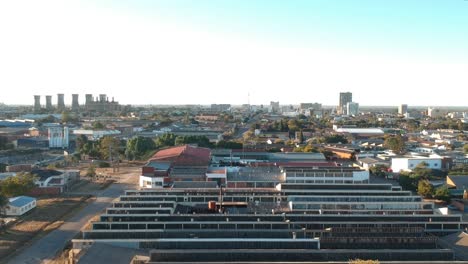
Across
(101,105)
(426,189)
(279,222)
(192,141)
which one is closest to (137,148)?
(192,141)

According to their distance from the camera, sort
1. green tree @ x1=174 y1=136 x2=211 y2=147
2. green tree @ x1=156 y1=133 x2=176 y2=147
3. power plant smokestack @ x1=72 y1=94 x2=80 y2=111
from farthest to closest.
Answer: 1. power plant smokestack @ x1=72 y1=94 x2=80 y2=111
2. green tree @ x1=156 y1=133 x2=176 y2=147
3. green tree @ x1=174 y1=136 x2=211 y2=147

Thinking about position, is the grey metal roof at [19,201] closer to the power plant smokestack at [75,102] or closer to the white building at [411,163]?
the white building at [411,163]

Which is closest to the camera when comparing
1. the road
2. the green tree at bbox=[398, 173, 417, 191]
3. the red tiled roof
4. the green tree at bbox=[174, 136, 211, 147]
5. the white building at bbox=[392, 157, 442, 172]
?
the road

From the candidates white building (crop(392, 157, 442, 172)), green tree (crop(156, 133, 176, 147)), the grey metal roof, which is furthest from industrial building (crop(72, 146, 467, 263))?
green tree (crop(156, 133, 176, 147))

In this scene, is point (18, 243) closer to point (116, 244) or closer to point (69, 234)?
point (69, 234)

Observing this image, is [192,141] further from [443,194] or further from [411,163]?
[443,194]

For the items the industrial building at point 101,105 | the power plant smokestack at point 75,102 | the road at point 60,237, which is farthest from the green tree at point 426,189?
the power plant smokestack at point 75,102

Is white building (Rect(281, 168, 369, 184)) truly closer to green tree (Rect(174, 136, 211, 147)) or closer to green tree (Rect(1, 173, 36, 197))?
green tree (Rect(1, 173, 36, 197))
